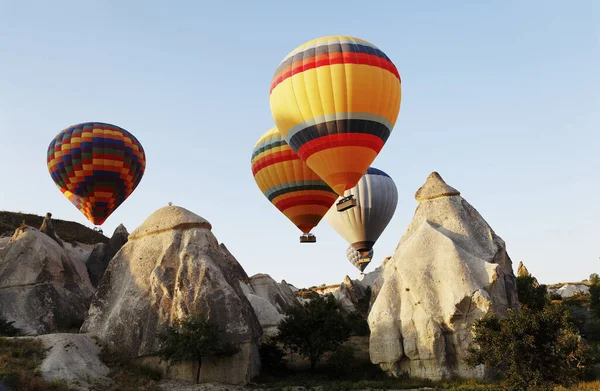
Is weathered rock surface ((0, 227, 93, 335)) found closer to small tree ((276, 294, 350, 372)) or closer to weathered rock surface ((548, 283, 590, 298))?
small tree ((276, 294, 350, 372))

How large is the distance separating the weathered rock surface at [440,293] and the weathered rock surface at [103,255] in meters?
22.8

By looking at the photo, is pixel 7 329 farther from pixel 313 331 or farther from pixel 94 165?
pixel 313 331

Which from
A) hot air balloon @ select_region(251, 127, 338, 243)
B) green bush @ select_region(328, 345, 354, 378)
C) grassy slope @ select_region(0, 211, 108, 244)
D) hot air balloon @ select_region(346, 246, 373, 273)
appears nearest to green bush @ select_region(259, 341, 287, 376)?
green bush @ select_region(328, 345, 354, 378)

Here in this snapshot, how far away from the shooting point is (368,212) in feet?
164

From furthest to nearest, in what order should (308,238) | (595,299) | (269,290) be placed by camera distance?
(595,299), (269,290), (308,238)

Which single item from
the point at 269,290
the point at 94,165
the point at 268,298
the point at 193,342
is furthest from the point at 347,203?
the point at 94,165

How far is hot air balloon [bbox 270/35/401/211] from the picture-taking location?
93.2 ft

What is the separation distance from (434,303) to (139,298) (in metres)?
14.5

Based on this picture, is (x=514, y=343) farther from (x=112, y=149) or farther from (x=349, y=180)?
(x=112, y=149)

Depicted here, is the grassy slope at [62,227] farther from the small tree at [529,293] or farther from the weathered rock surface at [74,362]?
the small tree at [529,293]

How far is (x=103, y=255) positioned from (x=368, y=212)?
75.7ft

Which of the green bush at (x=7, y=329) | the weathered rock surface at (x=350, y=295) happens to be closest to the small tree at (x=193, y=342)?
the green bush at (x=7, y=329)

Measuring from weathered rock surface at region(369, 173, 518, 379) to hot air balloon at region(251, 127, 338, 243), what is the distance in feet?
30.0

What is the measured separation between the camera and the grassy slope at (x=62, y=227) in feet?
169
